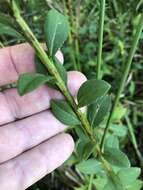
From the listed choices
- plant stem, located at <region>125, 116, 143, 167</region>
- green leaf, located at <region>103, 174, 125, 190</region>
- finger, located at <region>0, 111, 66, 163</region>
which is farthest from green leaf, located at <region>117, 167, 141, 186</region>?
plant stem, located at <region>125, 116, 143, 167</region>

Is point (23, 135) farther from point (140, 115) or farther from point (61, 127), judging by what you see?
point (140, 115)

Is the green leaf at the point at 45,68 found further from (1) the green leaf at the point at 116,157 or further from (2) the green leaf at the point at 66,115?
(1) the green leaf at the point at 116,157

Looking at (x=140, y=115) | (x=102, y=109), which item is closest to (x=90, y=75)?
(x=140, y=115)

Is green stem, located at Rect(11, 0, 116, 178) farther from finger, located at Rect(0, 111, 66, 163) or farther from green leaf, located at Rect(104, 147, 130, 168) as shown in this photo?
finger, located at Rect(0, 111, 66, 163)

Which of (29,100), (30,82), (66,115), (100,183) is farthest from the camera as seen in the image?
(100,183)

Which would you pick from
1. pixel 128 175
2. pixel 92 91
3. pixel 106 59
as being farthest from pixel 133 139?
pixel 92 91

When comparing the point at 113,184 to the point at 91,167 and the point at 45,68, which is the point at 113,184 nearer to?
the point at 91,167

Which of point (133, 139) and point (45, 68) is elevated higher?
point (45, 68)
